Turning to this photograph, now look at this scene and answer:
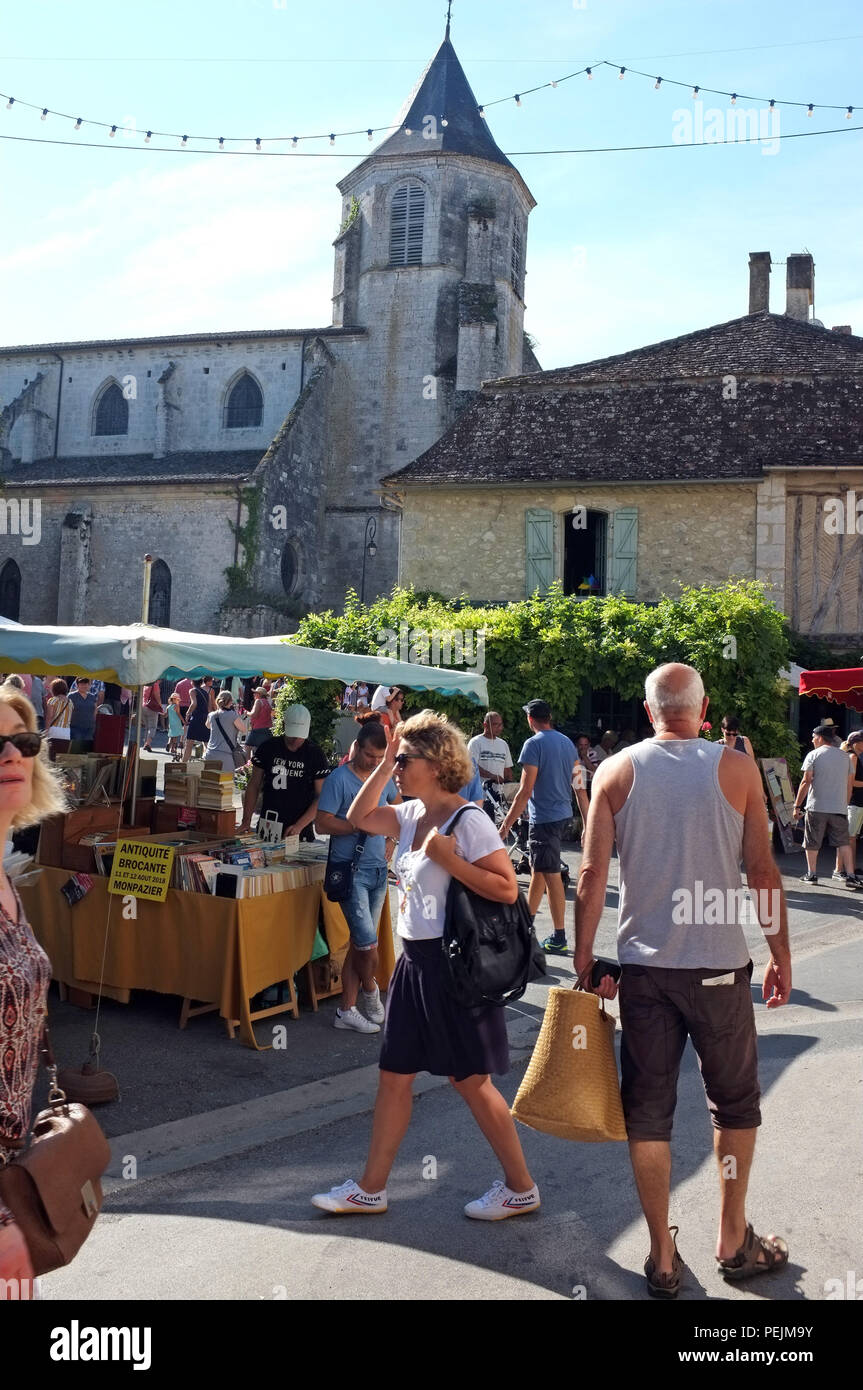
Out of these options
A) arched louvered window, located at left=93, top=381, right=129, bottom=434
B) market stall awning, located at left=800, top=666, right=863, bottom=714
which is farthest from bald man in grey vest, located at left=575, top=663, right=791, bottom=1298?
arched louvered window, located at left=93, top=381, right=129, bottom=434

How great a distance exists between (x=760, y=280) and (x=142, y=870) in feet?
86.9

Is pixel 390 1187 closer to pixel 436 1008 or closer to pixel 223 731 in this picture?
pixel 436 1008

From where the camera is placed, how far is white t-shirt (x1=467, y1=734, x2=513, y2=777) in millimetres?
11758

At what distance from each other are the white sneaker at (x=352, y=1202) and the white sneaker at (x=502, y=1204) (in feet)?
1.07

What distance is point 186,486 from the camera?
32.3 metres

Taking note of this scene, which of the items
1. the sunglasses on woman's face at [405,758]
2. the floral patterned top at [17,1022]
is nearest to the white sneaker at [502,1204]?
the sunglasses on woman's face at [405,758]

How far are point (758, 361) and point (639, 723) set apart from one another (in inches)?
321

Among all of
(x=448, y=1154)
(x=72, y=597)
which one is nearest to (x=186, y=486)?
(x=72, y=597)

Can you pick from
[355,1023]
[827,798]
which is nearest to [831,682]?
[827,798]

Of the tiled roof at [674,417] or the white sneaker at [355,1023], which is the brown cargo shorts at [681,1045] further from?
the tiled roof at [674,417]

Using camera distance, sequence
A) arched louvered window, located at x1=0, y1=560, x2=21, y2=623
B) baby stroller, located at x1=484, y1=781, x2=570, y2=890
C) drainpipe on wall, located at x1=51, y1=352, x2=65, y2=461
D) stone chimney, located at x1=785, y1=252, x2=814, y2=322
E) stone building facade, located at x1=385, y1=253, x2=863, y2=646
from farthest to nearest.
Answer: drainpipe on wall, located at x1=51, y1=352, x2=65, y2=461 → arched louvered window, located at x1=0, y1=560, x2=21, y2=623 → stone chimney, located at x1=785, y1=252, x2=814, y2=322 → stone building facade, located at x1=385, y1=253, x2=863, y2=646 → baby stroller, located at x1=484, y1=781, x2=570, y2=890

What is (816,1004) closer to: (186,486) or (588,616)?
(588,616)

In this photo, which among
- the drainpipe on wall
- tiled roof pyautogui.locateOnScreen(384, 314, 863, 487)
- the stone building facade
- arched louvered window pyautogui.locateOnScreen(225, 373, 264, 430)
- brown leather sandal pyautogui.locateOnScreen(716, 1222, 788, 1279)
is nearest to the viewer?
brown leather sandal pyautogui.locateOnScreen(716, 1222, 788, 1279)

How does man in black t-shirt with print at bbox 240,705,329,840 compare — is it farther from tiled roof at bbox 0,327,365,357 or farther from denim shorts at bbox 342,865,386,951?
tiled roof at bbox 0,327,365,357
